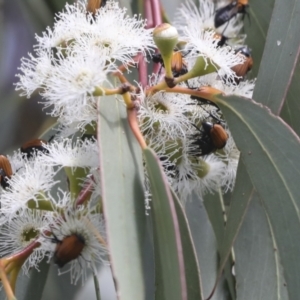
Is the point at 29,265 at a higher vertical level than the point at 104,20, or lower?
lower

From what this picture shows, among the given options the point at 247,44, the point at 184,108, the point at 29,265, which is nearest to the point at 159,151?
the point at 184,108

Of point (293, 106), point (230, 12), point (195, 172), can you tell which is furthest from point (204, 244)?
point (230, 12)

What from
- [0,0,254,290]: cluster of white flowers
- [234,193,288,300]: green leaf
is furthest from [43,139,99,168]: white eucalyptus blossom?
[234,193,288,300]: green leaf

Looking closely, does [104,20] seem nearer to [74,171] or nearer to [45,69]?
[45,69]

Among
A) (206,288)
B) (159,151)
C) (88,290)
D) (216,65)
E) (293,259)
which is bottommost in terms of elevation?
(88,290)

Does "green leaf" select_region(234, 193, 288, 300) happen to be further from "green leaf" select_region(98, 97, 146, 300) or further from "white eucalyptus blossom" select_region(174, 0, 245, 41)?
"white eucalyptus blossom" select_region(174, 0, 245, 41)

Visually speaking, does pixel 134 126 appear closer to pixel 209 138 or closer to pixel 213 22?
pixel 209 138
